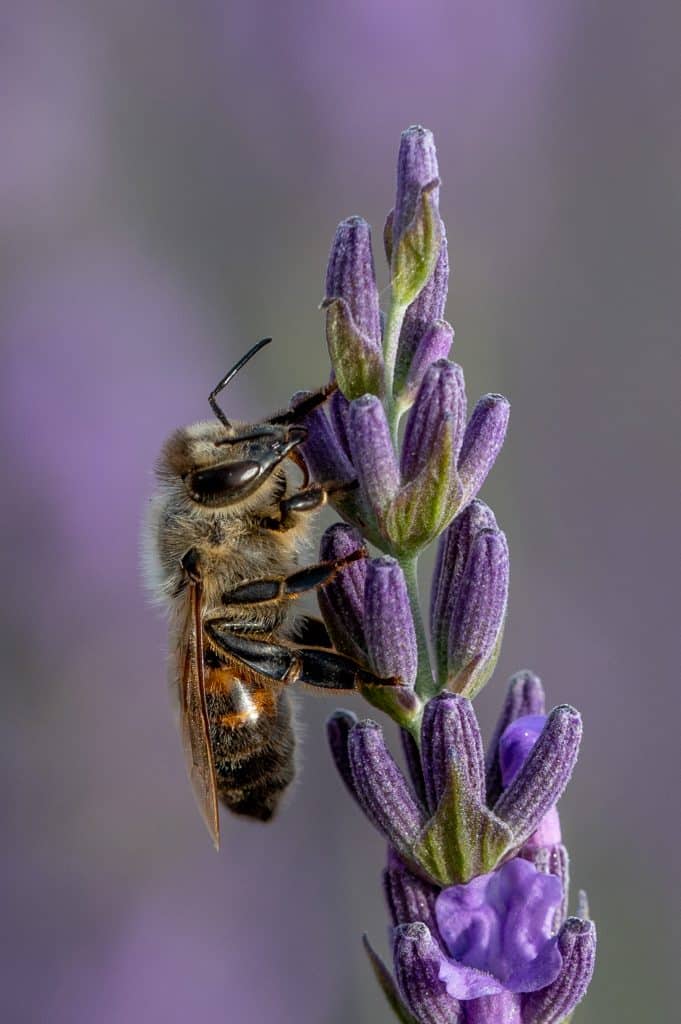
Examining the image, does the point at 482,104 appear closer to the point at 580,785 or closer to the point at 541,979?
the point at 580,785

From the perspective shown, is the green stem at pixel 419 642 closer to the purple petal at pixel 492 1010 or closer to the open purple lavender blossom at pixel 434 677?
the open purple lavender blossom at pixel 434 677

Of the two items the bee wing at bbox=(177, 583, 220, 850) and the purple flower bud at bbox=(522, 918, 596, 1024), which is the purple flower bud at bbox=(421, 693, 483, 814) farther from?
the bee wing at bbox=(177, 583, 220, 850)

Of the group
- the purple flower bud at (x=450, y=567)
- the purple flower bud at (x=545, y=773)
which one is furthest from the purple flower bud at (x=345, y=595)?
the purple flower bud at (x=545, y=773)

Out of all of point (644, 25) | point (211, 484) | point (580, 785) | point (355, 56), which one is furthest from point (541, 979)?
point (644, 25)

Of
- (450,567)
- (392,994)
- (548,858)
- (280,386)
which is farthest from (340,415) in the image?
(280,386)

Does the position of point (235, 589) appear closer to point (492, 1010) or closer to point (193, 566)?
point (193, 566)

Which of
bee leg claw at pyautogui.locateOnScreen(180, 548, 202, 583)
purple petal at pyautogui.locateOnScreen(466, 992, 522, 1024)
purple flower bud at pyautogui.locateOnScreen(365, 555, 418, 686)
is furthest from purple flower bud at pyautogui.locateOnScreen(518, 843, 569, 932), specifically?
bee leg claw at pyautogui.locateOnScreen(180, 548, 202, 583)
